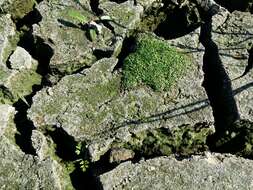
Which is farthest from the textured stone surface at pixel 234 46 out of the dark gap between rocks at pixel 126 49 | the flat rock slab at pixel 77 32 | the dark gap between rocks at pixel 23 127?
the dark gap between rocks at pixel 23 127

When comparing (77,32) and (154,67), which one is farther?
(77,32)

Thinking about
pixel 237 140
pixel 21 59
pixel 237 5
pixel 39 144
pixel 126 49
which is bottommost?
pixel 39 144

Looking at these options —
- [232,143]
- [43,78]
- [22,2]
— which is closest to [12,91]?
[43,78]

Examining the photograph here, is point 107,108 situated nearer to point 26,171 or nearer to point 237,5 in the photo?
point 26,171

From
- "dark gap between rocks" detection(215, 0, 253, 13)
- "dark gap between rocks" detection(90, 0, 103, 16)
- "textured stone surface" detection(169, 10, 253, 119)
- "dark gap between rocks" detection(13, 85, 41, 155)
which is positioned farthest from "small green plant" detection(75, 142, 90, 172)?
"dark gap between rocks" detection(215, 0, 253, 13)

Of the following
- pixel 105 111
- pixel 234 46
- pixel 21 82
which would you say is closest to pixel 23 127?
pixel 21 82

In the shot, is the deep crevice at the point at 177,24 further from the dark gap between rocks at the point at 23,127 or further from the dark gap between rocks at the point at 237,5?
the dark gap between rocks at the point at 23,127
